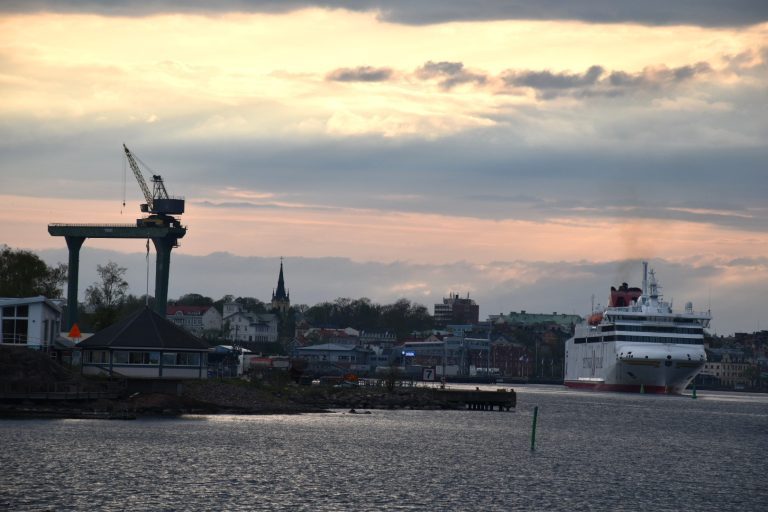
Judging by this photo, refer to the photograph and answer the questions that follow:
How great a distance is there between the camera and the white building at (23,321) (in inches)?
3656

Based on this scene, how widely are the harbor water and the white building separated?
14702 mm

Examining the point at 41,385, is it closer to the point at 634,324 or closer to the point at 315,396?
the point at 315,396

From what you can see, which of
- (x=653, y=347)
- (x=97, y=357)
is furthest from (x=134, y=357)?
(x=653, y=347)

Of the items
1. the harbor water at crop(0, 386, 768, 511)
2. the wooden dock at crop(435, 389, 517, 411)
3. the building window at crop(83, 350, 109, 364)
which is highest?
the building window at crop(83, 350, 109, 364)

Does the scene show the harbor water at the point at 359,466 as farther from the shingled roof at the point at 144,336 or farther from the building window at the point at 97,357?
the building window at the point at 97,357

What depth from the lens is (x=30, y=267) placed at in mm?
141000

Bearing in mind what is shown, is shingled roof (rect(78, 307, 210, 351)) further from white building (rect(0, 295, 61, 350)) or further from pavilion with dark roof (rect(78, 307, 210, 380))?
white building (rect(0, 295, 61, 350))

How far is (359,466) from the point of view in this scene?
64.4 metres

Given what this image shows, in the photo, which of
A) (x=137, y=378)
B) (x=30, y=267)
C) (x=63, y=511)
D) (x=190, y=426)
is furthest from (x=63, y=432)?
(x=30, y=267)

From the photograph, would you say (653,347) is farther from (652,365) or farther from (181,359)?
(181,359)

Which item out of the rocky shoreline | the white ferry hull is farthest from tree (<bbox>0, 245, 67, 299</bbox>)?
Answer: the white ferry hull

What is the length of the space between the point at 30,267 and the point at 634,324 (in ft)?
295

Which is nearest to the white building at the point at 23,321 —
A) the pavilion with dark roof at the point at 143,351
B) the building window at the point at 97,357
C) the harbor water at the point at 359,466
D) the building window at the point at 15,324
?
the building window at the point at 15,324

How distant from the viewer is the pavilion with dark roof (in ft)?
300
